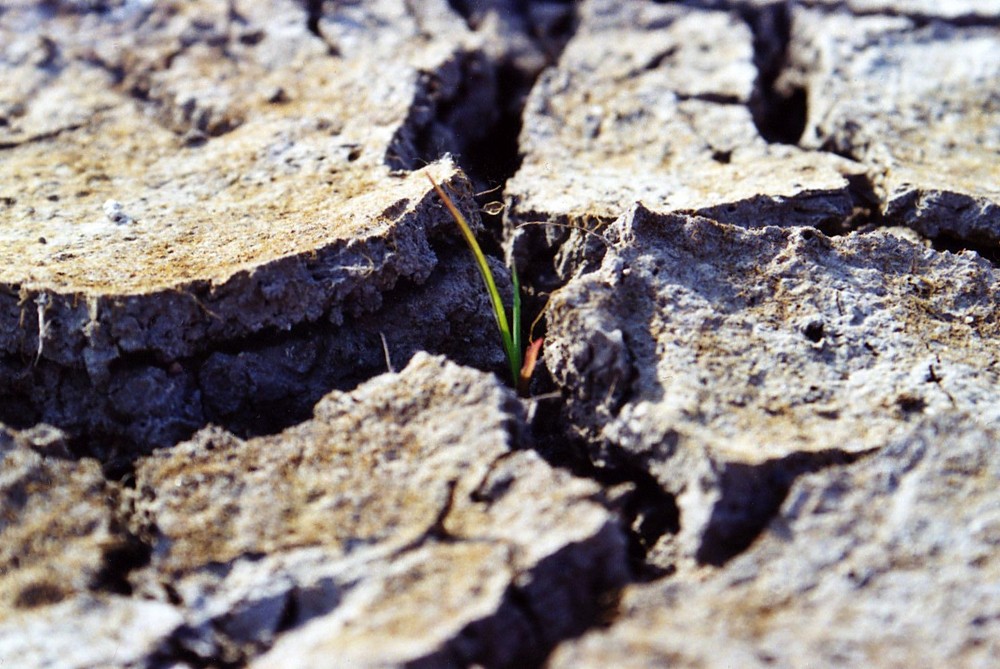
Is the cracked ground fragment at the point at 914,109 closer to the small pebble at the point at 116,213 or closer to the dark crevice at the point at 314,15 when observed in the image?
the dark crevice at the point at 314,15

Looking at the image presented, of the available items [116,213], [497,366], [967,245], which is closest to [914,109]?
[967,245]

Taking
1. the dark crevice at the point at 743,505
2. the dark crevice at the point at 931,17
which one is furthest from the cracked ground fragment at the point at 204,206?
the dark crevice at the point at 931,17

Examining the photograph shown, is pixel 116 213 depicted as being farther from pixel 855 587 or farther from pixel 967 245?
pixel 967 245

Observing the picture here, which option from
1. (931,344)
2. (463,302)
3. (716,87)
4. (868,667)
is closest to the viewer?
(868,667)

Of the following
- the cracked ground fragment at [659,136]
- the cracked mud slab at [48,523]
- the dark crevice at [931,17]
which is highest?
the dark crevice at [931,17]

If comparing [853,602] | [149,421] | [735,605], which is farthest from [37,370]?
[853,602]

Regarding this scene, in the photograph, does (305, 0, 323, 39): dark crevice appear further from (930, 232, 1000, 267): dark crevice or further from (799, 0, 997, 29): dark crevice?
(930, 232, 1000, 267): dark crevice

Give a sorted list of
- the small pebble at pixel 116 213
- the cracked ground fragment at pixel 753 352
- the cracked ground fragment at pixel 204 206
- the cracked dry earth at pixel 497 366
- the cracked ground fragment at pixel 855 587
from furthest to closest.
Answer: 1. the small pebble at pixel 116 213
2. the cracked ground fragment at pixel 204 206
3. the cracked ground fragment at pixel 753 352
4. the cracked dry earth at pixel 497 366
5. the cracked ground fragment at pixel 855 587

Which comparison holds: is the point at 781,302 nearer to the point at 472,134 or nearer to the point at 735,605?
the point at 735,605
